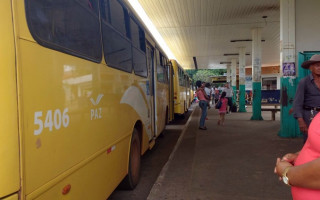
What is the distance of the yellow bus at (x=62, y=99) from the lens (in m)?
1.63

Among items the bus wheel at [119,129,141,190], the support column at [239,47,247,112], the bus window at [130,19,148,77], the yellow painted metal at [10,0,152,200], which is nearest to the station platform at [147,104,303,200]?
the bus wheel at [119,129,141,190]

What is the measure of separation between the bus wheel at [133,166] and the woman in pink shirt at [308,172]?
306 cm

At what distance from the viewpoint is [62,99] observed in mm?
2146

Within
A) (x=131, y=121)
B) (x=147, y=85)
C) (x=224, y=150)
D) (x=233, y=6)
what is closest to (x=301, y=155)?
(x=131, y=121)

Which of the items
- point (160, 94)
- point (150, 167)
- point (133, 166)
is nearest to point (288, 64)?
point (160, 94)

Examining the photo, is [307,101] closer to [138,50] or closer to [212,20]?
[138,50]

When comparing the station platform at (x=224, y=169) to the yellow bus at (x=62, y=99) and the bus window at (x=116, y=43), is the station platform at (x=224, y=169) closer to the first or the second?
the yellow bus at (x=62, y=99)

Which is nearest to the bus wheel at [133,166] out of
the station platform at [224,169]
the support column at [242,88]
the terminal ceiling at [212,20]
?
the station platform at [224,169]

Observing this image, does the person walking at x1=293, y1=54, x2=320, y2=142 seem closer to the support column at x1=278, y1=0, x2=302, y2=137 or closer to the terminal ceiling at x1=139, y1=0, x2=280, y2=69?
the support column at x1=278, y1=0, x2=302, y2=137

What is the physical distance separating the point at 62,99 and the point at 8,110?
57 centimetres

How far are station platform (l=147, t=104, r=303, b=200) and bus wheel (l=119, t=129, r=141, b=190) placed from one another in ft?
1.23

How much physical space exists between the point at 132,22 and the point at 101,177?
2810 millimetres

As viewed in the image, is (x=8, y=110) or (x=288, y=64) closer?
(x=8, y=110)

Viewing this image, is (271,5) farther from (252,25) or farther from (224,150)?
(224,150)
